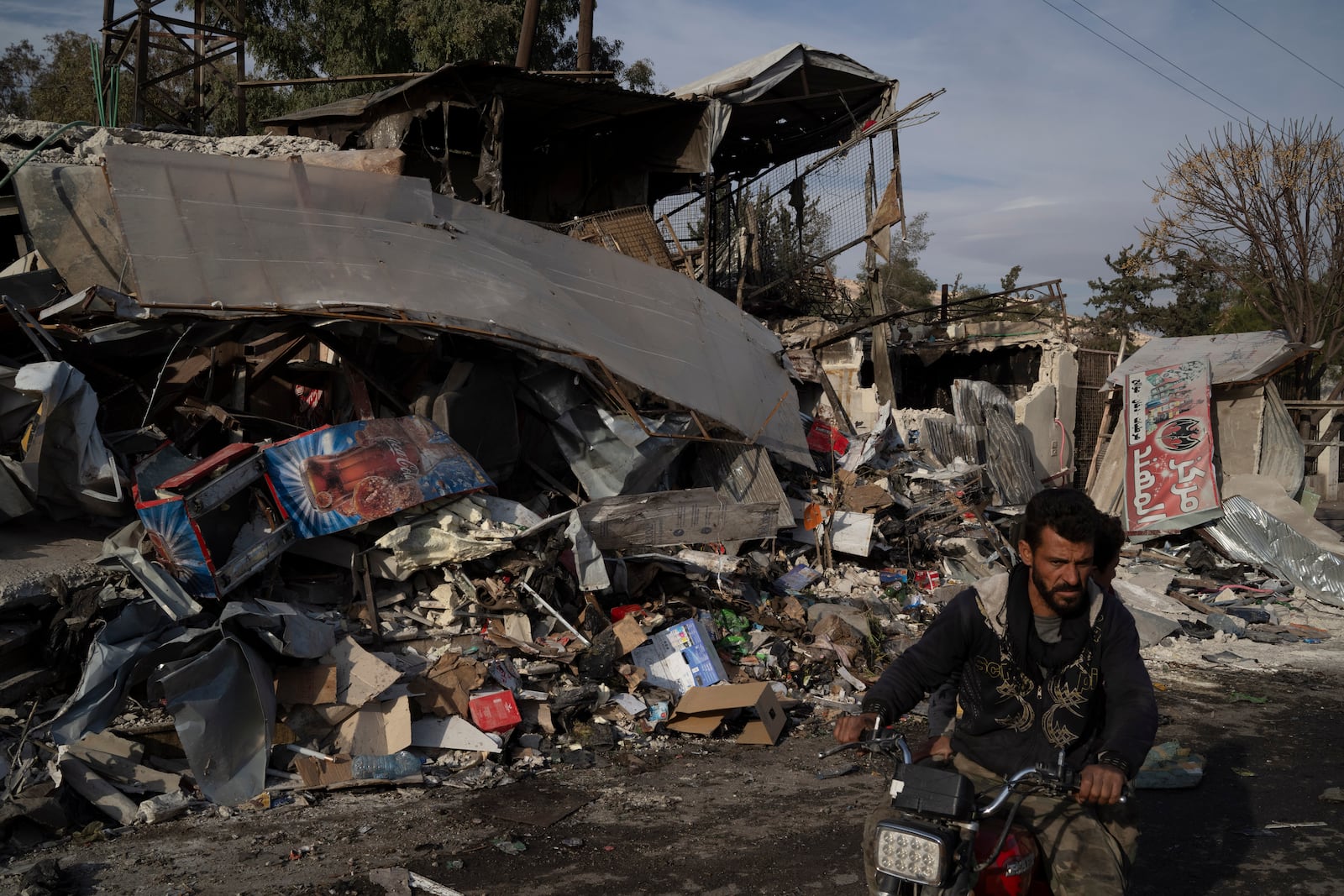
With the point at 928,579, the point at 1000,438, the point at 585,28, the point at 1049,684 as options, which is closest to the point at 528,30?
the point at 585,28

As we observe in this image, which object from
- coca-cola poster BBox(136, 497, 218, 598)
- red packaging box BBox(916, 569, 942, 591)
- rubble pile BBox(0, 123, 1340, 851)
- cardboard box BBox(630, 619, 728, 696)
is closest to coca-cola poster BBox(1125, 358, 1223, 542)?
rubble pile BBox(0, 123, 1340, 851)

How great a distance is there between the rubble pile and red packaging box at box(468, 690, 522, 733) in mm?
16

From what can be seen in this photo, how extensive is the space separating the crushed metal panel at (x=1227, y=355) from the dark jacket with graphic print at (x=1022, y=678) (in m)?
11.6

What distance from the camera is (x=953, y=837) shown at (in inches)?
80.4

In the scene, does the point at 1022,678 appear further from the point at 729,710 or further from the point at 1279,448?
the point at 1279,448

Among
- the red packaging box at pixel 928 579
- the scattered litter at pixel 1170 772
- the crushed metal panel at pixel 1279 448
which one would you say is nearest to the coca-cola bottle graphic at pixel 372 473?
the scattered litter at pixel 1170 772

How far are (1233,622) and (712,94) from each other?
7852 mm

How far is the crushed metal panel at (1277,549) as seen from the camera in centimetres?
1055

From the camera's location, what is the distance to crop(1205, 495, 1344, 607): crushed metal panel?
10555 millimetres

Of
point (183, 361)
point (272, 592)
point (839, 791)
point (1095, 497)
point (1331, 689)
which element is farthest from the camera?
point (1095, 497)

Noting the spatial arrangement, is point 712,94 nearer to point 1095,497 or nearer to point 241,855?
point 1095,497

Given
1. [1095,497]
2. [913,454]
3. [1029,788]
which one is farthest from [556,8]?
[1029,788]

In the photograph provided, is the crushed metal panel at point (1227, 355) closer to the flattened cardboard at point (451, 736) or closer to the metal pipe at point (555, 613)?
the metal pipe at point (555, 613)

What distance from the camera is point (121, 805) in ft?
13.7
